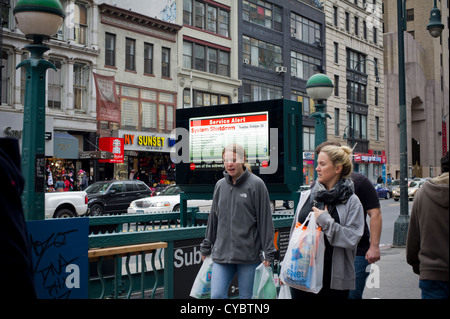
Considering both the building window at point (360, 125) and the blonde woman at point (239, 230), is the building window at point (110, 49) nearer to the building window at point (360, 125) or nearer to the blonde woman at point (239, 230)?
the blonde woman at point (239, 230)

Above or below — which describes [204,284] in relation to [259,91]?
below

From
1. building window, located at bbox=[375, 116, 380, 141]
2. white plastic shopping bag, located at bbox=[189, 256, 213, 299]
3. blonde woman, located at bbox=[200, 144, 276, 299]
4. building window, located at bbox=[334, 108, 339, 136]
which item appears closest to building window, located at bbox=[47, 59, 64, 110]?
blonde woman, located at bbox=[200, 144, 276, 299]

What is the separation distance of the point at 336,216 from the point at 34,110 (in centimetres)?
348

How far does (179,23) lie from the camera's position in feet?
126

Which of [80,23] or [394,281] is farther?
[80,23]

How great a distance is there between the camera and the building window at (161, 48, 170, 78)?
37406mm

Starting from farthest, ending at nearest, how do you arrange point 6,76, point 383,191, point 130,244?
point 383,191 → point 6,76 → point 130,244

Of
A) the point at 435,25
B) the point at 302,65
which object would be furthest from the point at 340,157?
the point at 302,65

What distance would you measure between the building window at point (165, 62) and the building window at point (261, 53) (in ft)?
28.3

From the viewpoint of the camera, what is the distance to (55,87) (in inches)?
1231

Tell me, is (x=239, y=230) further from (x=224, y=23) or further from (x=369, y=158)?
(x=369, y=158)

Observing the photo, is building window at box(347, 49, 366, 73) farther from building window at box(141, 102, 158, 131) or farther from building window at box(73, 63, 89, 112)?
building window at box(73, 63, 89, 112)

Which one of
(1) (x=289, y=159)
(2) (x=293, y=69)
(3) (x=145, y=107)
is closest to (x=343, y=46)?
(2) (x=293, y=69)

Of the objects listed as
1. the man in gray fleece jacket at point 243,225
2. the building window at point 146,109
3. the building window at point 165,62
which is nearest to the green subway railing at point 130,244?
the man in gray fleece jacket at point 243,225
